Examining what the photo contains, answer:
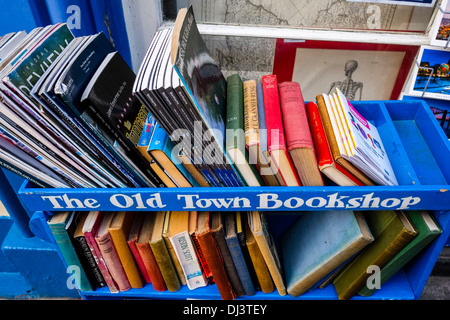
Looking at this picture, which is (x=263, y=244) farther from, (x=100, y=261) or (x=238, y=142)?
(x=100, y=261)

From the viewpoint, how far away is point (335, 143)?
1043 millimetres

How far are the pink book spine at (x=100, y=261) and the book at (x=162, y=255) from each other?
0.19m

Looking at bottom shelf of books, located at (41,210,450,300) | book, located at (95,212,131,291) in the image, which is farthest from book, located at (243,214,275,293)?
book, located at (95,212,131,291)

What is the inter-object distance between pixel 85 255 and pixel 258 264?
0.62 meters

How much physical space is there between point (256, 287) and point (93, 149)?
0.83 meters

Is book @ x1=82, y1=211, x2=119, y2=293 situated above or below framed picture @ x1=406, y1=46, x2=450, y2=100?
below

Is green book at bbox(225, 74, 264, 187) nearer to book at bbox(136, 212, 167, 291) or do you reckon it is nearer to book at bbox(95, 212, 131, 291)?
book at bbox(136, 212, 167, 291)

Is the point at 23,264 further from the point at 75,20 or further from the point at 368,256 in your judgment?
the point at 368,256

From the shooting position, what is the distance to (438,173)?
113 centimetres

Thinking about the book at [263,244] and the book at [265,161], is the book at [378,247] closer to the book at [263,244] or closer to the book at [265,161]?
the book at [263,244]

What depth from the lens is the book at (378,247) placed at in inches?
43.5

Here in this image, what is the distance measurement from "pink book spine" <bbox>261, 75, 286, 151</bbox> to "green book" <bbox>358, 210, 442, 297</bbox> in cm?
53

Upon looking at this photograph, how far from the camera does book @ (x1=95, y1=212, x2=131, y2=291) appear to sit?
117 cm

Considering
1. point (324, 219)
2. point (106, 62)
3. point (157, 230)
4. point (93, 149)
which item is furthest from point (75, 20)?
point (324, 219)
